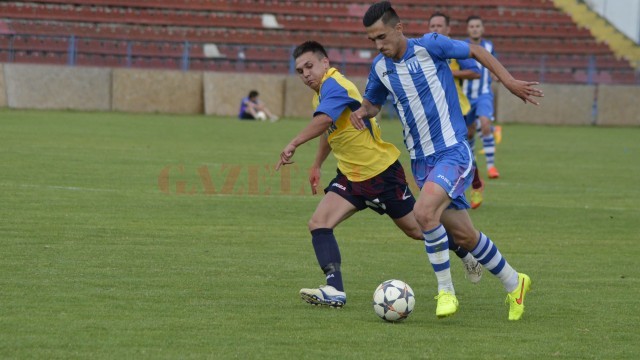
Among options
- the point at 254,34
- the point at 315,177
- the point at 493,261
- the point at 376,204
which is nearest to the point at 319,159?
the point at 315,177

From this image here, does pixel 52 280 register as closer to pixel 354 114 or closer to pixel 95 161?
pixel 354 114

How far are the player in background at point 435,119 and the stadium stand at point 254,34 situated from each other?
26.6 m

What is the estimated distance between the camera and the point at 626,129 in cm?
3338

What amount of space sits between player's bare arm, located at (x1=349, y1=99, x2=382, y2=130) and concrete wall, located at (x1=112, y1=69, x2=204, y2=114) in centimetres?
2543

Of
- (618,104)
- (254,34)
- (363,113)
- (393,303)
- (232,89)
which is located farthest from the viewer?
(254,34)

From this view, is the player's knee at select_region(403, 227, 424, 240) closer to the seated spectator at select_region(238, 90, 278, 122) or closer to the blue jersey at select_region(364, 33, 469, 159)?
the blue jersey at select_region(364, 33, 469, 159)

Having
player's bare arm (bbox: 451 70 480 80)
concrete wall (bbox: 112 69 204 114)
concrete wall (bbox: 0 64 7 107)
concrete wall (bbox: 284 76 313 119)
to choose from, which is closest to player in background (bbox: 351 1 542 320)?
player's bare arm (bbox: 451 70 480 80)

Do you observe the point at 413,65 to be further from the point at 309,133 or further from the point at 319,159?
the point at 319,159

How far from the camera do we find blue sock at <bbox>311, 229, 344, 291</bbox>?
24.5 feet

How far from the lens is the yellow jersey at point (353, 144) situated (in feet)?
25.0


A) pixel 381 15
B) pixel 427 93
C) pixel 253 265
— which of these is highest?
pixel 381 15

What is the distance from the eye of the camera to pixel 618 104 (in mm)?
34656

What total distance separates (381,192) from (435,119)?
26.2 inches

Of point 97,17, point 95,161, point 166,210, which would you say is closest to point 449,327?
point 166,210
